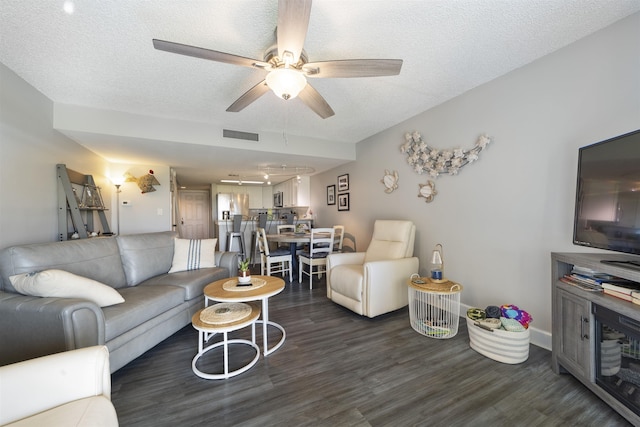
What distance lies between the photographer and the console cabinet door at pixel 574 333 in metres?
1.48

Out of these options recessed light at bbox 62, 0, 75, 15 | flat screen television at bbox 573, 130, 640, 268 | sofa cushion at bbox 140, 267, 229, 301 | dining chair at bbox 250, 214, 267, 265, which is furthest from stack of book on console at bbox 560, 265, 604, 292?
dining chair at bbox 250, 214, 267, 265

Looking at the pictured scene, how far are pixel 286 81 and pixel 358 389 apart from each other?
6.78 ft

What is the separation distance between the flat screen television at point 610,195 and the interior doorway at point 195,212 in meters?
8.48

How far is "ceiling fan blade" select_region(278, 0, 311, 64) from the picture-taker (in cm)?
112

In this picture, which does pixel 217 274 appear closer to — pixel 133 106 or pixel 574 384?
pixel 133 106

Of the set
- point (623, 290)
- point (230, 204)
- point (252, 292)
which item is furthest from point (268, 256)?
point (230, 204)

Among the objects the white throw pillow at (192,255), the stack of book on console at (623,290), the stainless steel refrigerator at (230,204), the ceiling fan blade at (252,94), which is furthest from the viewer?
the stainless steel refrigerator at (230,204)

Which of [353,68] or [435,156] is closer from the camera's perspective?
[353,68]

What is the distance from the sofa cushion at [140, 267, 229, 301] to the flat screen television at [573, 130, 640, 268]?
10.3 feet

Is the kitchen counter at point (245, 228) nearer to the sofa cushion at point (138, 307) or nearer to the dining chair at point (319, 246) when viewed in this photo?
the dining chair at point (319, 246)

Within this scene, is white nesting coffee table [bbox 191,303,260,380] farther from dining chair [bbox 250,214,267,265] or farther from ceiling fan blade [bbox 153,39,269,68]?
dining chair [bbox 250,214,267,265]

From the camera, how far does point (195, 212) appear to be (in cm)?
804

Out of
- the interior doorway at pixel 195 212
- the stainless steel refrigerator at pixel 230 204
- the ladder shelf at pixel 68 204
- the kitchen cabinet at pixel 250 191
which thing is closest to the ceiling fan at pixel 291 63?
the ladder shelf at pixel 68 204

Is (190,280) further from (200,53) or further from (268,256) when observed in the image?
(200,53)
